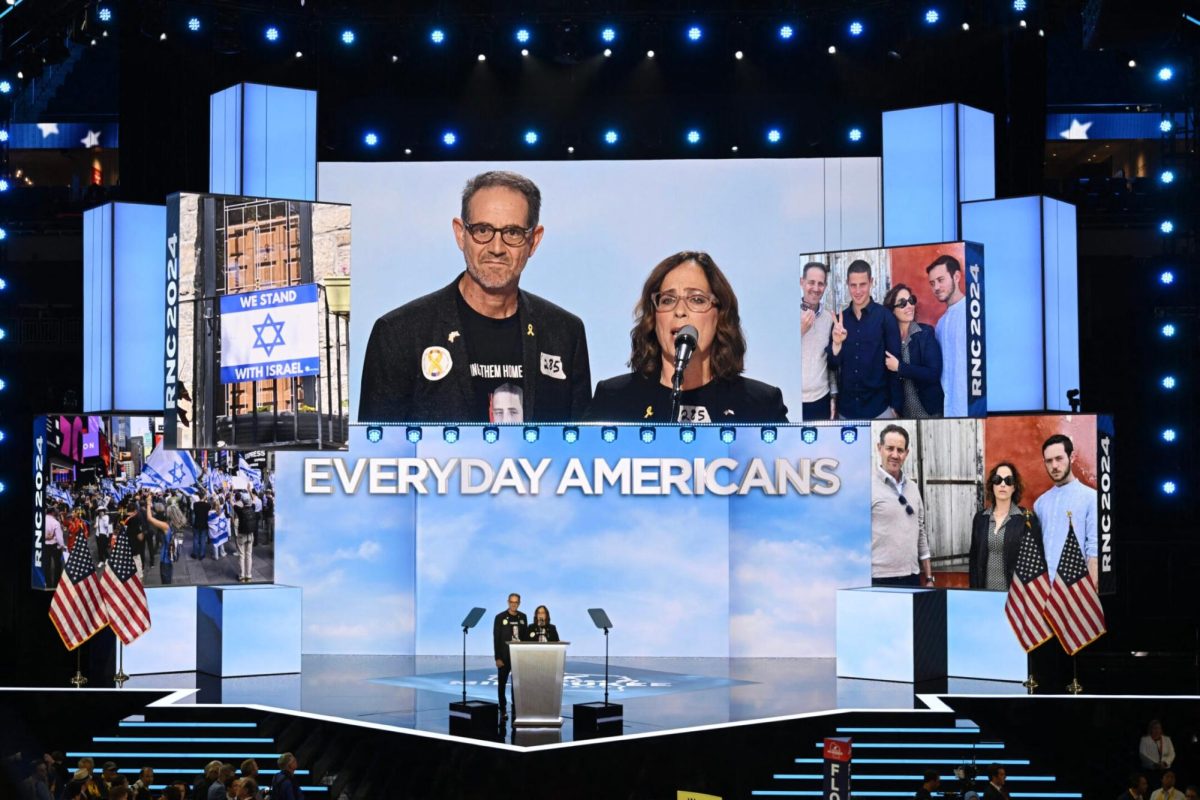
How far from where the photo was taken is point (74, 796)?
9758 millimetres

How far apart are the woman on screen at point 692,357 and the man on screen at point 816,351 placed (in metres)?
1.42

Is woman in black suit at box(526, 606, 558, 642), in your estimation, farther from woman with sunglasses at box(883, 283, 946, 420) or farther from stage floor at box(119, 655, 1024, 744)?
woman with sunglasses at box(883, 283, 946, 420)

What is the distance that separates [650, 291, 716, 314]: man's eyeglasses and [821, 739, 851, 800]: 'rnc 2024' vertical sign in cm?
936

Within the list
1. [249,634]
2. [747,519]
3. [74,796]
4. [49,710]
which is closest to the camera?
[74,796]

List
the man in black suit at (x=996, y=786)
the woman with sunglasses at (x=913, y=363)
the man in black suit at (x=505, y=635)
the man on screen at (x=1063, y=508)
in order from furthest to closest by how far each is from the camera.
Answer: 1. the man on screen at (x=1063, y=508)
2. the woman with sunglasses at (x=913, y=363)
3. the man in black suit at (x=505, y=635)
4. the man in black suit at (x=996, y=786)

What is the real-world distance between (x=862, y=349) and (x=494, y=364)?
441 centimetres

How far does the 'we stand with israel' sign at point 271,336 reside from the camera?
13.3 m

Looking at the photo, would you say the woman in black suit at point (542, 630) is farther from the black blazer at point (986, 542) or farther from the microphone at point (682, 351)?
the black blazer at point (986, 542)

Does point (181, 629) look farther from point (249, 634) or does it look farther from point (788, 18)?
point (788, 18)

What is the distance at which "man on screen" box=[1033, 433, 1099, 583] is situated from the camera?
16328mm

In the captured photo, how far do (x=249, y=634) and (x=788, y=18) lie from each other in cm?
909

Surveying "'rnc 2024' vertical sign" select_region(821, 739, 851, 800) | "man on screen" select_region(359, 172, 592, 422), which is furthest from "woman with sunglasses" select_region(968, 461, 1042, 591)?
"'rnc 2024' vertical sign" select_region(821, 739, 851, 800)

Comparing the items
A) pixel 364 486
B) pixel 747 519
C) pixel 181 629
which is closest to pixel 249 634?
pixel 181 629

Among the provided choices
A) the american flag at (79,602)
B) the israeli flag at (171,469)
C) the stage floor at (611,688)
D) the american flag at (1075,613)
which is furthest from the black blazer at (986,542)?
the american flag at (79,602)
